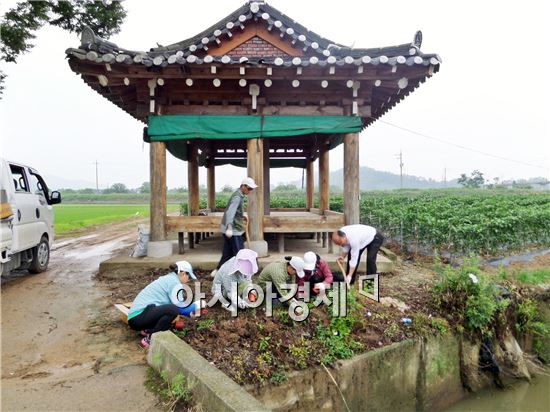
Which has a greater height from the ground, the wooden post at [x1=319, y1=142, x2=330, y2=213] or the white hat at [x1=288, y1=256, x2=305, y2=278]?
the wooden post at [x1=319, y1=142, x2=330, y2=213]

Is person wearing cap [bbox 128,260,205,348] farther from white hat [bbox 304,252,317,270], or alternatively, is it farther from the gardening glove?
white hat [bbox 304,252,317,270]

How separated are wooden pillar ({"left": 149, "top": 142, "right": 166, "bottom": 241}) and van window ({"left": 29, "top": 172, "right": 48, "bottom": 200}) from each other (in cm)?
246

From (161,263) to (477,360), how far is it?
5.91 meters

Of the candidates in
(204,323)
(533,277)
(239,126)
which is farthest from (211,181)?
(533,277)

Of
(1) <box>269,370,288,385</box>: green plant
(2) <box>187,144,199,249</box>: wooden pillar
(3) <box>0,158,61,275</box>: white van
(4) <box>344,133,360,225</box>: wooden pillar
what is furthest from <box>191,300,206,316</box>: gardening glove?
(2) <box>187,144,199,249</box>: wooden pillar

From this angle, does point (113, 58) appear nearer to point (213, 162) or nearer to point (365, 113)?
point (365, 113)

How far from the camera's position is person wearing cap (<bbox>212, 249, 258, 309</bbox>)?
183 inches

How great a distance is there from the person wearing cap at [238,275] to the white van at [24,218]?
142 inches

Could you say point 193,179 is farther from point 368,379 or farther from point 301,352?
point 368,379

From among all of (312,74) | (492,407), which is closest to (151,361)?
(492,407)

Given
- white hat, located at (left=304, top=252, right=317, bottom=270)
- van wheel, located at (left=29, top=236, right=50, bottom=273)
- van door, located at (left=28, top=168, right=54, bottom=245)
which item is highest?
van door, located at (left=28, top=168, right=54, bottom=245)

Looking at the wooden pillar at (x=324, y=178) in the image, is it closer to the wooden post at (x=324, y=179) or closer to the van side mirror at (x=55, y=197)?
the wooden post at (x=324, y=179)

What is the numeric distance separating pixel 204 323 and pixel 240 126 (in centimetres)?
Answer: 436

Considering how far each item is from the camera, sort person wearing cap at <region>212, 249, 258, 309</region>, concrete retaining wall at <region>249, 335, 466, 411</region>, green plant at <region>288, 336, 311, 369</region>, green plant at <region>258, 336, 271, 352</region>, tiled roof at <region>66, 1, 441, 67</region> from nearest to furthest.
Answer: concrete retaining wall at <region>249, 335, 466, 411</region>, green plant at <region>288, 336, 311, 369</region>, green plant at <region>258, 336, 271, 352</region>, person wearing cap at <region>212, 249, 258, 309</region>, tiled roof at <region>66, 1, 441, 67</region>
